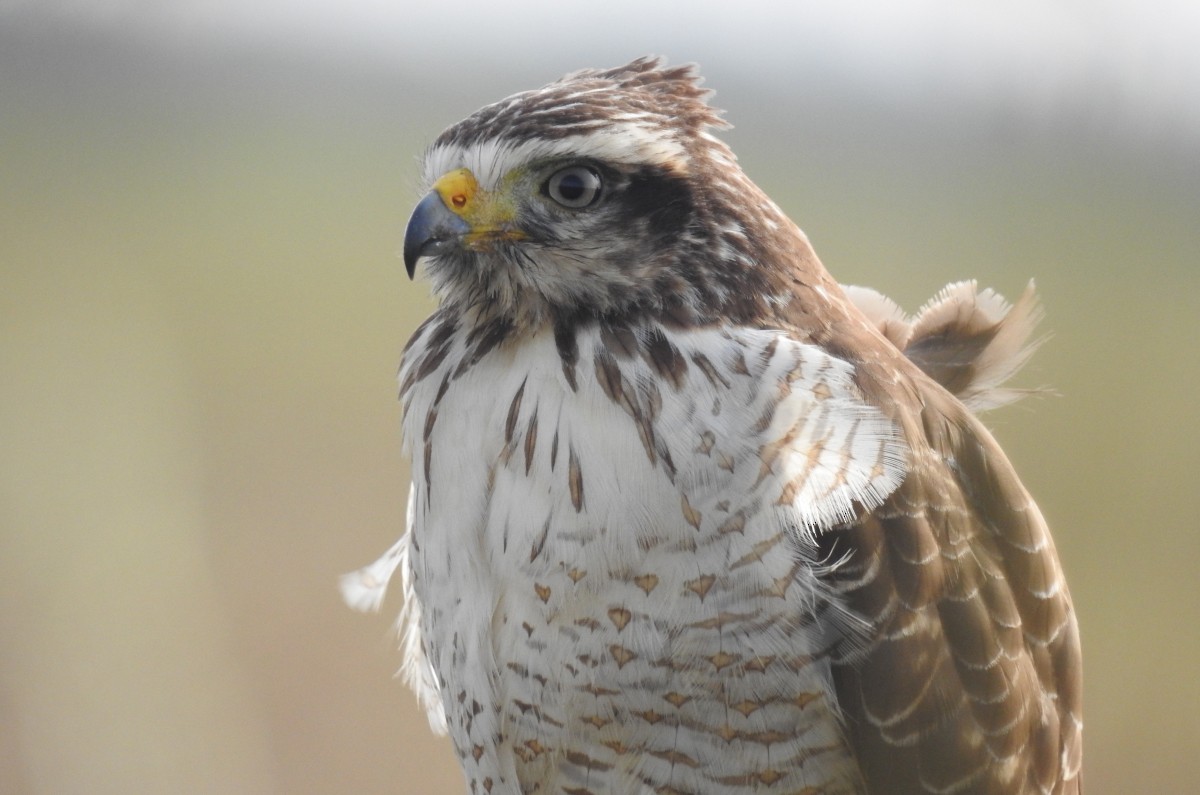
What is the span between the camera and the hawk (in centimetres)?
112

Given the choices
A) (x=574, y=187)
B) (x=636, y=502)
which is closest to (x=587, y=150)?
(x=574, y=187)

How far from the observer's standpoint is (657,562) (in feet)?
3.64

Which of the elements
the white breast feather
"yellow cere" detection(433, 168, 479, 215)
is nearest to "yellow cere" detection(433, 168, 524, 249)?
"yellow cere" detection(433, 168, 479, 215)

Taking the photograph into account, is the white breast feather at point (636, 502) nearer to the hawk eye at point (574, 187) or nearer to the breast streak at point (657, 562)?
the breast streak at point (657, 562)

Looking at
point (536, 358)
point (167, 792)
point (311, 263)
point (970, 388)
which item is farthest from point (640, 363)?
point (311, 263)

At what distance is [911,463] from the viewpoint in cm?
120

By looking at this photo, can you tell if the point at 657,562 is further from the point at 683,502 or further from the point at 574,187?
the point at 574,187

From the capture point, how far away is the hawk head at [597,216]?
1.20 meters

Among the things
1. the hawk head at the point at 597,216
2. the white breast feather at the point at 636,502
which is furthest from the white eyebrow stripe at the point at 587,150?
the white breast feather at the point at 636,502

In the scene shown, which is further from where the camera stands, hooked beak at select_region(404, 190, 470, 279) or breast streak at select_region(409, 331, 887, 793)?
hooked beak at select_region(404, 190, 470, 279)

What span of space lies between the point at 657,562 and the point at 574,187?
1.55ft

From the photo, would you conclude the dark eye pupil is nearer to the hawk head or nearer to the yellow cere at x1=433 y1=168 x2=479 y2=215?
the hawk head

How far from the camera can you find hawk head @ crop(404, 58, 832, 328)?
1.20m

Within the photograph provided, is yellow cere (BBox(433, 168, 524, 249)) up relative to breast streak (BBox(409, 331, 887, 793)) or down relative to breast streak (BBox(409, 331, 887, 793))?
up
